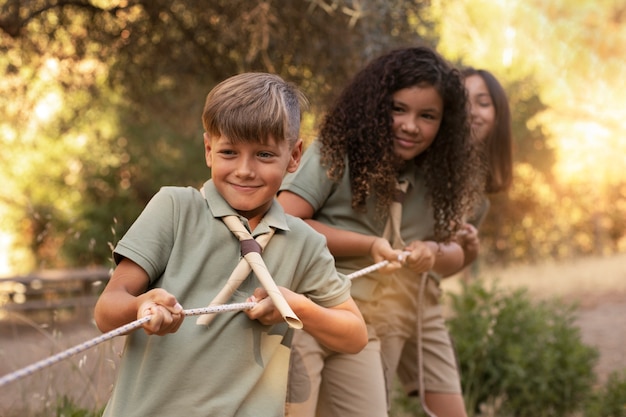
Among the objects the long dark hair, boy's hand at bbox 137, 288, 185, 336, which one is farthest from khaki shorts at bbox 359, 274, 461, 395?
boy's hand at bbox 137, 288, 185, 336

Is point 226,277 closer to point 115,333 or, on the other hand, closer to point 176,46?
point 115,333

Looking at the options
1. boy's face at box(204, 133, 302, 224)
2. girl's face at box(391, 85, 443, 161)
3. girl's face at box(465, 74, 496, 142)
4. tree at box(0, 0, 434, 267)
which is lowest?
boy's face at box(204, 133, 302, 224)

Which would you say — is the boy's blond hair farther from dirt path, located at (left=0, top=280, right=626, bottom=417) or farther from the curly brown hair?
dirt path, located at (left=0, top=280, right=626, bottom=417)

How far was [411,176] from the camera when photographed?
330 cm

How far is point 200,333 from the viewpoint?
203 cm

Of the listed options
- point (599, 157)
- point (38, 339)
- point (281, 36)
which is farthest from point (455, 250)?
point (599, 157)

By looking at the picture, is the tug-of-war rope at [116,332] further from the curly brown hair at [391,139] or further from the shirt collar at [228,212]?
the curly brown hair at [391,139]

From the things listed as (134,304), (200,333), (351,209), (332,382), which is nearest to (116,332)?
(134,304)

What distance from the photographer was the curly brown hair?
3.11 meters

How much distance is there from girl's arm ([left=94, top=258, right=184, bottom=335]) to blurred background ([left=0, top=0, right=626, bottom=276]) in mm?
1676

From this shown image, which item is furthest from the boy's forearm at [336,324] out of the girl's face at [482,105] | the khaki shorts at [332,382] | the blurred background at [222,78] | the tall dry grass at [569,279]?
the tall dry grass at [569,279]

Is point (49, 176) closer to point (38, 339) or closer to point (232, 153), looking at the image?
point (38, 339)

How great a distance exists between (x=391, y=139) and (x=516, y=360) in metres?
2.27

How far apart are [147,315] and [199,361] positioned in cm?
30
